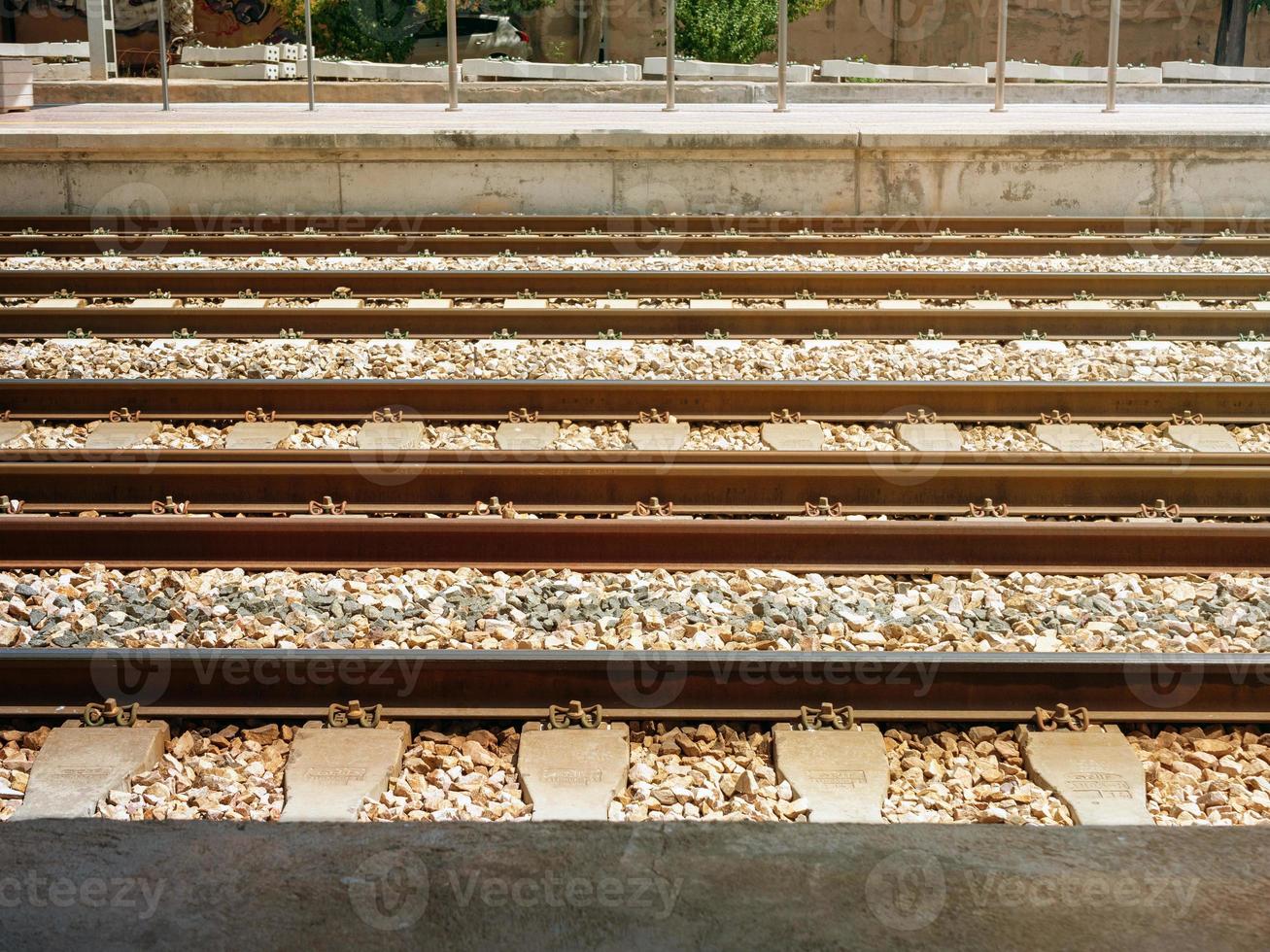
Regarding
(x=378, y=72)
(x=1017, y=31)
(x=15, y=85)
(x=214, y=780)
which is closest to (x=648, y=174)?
(x=214, y=780)

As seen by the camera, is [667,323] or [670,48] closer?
[667,323]

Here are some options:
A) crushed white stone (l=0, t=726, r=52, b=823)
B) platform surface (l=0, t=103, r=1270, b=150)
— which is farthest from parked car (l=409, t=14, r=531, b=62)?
crushed white stone (l=0, t=726, r=52, b=823)

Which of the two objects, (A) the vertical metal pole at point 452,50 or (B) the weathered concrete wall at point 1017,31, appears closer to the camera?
(A) the vertical metal pole at point 452,50

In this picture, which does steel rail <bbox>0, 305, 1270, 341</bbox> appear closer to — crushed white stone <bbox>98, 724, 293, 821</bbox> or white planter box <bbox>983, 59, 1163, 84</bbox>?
crushed white stone <bbox>98, 724, 293, 821</bbox>

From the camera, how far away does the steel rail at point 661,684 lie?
178 inches

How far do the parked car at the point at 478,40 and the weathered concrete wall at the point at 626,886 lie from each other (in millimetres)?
30352

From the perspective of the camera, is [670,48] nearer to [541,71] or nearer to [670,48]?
[670,48]

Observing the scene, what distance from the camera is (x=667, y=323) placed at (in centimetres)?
945

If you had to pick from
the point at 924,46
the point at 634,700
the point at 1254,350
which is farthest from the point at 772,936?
the point at 924,46

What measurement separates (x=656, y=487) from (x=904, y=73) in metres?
24.4

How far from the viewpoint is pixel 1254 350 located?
29.8 feet

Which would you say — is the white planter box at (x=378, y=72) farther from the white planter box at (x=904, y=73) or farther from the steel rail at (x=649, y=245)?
the steel rail at (x=649, y=245)

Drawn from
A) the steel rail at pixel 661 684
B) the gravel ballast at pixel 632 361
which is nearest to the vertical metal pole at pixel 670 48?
the gravel ballast at pixel 632 361

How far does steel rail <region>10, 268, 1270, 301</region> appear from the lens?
10.6 meters
